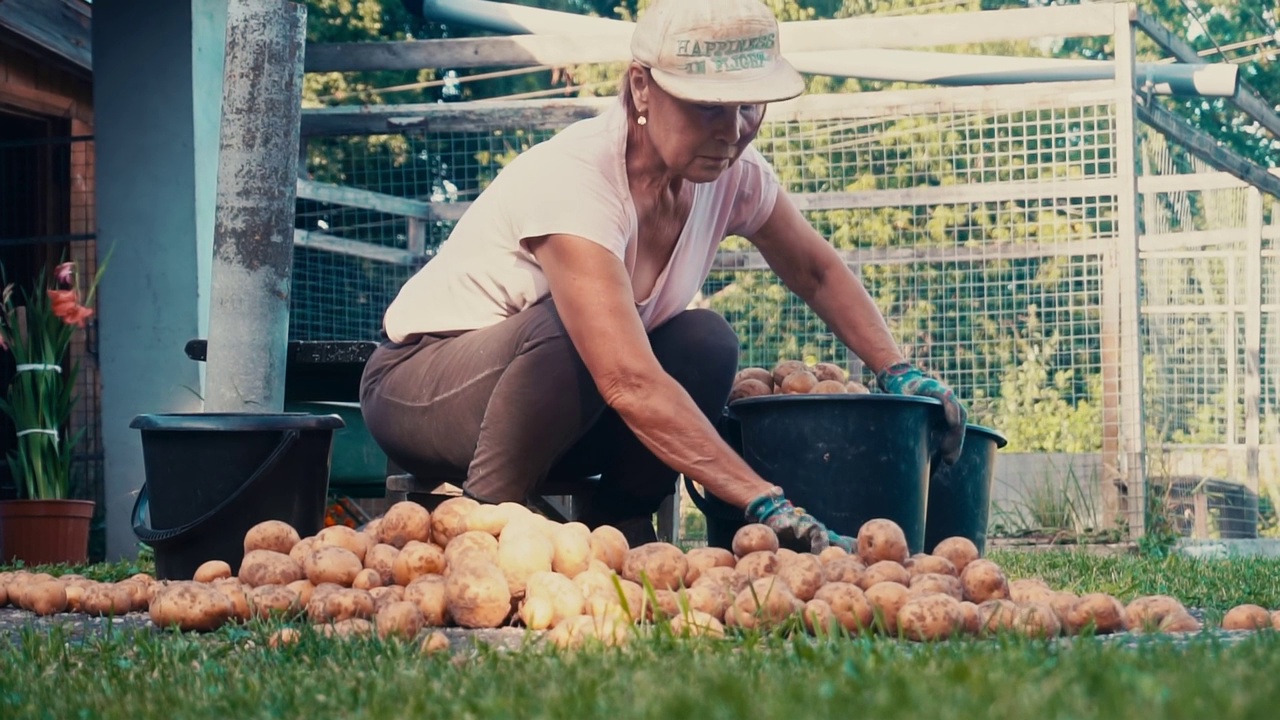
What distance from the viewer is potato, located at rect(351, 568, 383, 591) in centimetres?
294

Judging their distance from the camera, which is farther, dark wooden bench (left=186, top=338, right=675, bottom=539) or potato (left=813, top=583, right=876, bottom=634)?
dark wooden bench (left=186, top=338, right=675, bottom=539)

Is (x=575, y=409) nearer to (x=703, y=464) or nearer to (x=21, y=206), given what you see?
(x=703, y=464)

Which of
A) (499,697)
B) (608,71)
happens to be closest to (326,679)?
(499,697)

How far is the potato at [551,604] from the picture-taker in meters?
2.61

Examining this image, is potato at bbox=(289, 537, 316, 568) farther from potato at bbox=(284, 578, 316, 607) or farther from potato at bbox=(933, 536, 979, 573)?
potato at bbox=(933, 536, 979, 573)

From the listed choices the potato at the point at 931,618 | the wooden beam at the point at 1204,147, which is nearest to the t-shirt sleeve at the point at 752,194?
the potato at the point at 931,618

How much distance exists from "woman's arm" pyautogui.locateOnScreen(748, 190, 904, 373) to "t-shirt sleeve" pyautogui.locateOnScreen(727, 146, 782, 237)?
0.14 ft

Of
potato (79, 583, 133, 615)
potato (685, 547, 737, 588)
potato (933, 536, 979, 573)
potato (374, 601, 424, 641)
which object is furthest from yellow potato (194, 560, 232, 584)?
potato (933, 536, 979, 573)

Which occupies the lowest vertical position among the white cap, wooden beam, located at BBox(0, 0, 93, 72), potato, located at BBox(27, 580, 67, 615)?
potato, located at BBox(27, 580, 67, 615)

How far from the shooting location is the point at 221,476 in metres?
3.90

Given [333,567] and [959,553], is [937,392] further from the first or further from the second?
A: [333,567]

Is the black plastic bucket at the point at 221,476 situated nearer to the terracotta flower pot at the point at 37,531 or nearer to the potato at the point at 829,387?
the potato at the point at 829,387

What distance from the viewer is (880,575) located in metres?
2.69

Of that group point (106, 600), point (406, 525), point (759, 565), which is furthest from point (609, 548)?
point (106, 600)
